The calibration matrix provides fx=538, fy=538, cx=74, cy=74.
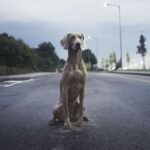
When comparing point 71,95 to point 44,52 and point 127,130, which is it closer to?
point 127,130

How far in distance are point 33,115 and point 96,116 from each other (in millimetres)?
1319

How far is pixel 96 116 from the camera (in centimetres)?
1039

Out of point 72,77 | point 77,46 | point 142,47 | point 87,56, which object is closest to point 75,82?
point 72,77

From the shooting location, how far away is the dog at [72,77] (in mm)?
8203

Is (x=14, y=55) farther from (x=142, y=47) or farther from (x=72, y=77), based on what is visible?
(x=72, y=77)

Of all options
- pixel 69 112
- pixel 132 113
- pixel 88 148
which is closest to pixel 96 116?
pixel 132 113

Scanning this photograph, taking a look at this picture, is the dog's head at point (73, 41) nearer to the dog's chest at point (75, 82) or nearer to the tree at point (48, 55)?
the dog's chest at point (75, 82)

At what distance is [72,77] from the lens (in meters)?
8.26

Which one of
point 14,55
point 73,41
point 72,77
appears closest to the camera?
point 73,41

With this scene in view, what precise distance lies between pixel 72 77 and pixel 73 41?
1.82 ft

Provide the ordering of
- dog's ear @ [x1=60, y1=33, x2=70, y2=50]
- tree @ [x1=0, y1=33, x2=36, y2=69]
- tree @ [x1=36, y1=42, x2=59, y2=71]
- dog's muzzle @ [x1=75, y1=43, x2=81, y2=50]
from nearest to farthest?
dog's muzzle @ [x1=75, y1=43, x2=81, y2=50]
dog's ear @ [x1=60, y1=33, x2=70, y2=50]
tree @ [x1=0, y1=33, x2=36, y2=69]
tree @ [x1=36, y1=42, x2=59, y2=71]

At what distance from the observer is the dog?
8.20 metres

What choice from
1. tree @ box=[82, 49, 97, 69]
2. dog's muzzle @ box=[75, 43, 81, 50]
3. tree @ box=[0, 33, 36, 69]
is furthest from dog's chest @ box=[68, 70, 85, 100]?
tree @ box=[0, 33, 36, 69]

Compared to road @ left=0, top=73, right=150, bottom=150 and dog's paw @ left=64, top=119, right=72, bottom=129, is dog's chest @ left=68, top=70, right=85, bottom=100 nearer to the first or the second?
dog's paw @ left=64, top=119, right=72, bottom=129
